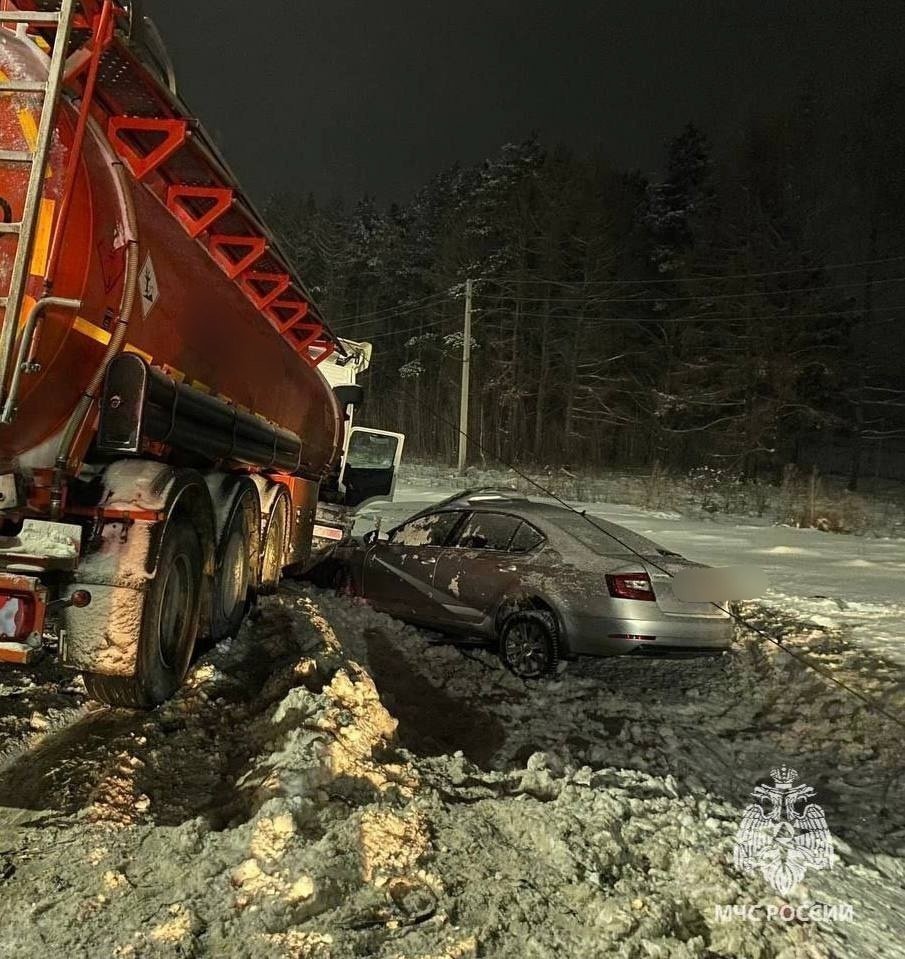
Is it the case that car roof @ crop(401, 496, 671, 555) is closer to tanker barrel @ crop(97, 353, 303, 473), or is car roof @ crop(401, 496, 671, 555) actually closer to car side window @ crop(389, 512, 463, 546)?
car side window @ crop(389, 512, 463, 546)

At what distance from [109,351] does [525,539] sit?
3881 mm

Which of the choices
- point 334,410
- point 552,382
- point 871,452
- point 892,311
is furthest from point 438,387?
point 334,410

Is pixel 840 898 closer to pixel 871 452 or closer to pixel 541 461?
pixel 541 461

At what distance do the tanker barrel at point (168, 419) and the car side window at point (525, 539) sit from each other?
232 centimetres

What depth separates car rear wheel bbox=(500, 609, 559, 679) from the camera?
6078 mm

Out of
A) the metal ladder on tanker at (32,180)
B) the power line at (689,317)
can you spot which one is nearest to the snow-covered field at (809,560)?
the metal ladder on tanker at (32,180)

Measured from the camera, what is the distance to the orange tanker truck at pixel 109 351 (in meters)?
3.27

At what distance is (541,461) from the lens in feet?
120

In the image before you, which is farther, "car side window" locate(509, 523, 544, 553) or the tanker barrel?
"car side window" locate(509, 523, 544, 553)

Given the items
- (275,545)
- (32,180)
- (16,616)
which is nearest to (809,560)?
(275,545)

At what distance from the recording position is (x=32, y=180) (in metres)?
3.05

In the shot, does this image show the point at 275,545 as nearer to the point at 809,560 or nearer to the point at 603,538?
the point at 603,538

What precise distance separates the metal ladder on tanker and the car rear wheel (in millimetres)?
4269

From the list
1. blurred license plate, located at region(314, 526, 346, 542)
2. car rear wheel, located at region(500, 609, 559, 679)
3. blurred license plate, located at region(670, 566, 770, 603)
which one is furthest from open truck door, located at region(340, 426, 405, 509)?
blurred license plate, located at region(670, 566, 770, 603)
